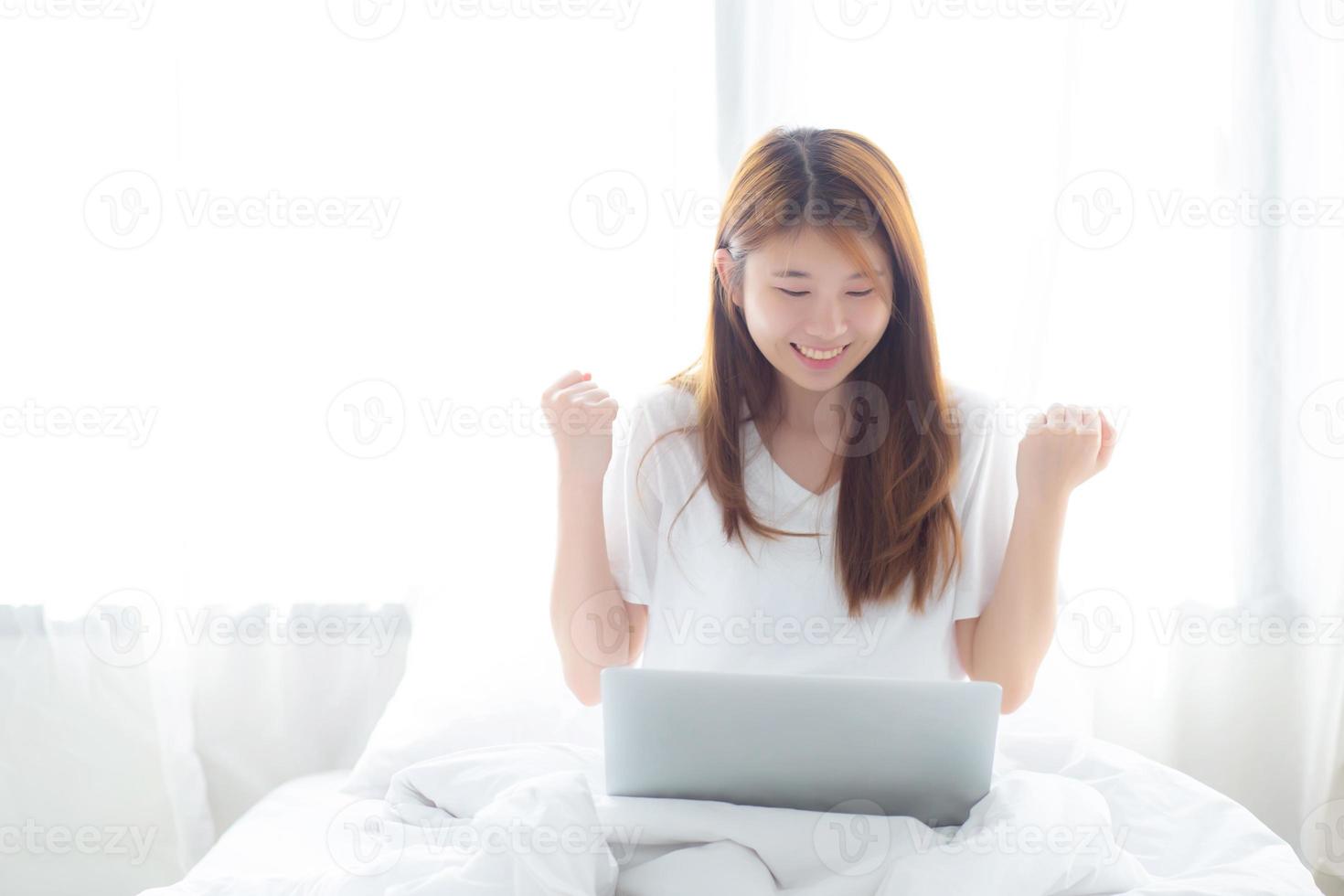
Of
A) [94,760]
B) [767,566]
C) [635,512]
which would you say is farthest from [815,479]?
[94,760]

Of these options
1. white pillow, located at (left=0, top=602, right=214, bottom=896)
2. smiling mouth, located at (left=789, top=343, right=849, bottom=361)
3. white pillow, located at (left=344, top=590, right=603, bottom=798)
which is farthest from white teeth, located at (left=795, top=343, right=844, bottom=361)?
white pillow, located at (left=0, top=602, right=214, bottom=896)

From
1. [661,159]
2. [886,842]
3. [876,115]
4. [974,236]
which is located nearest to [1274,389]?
[974,236]

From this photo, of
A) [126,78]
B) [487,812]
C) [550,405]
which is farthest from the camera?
[126,78]

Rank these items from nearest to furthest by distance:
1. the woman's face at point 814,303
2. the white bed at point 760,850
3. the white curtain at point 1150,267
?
the white bed at point 760,850 → the woman's face at point 814,303 → the white curtain at point 1150,267

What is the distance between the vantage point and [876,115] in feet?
6.38

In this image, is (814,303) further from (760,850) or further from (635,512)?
(760,850)

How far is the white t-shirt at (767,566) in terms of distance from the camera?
136cm

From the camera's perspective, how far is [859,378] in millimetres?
1422

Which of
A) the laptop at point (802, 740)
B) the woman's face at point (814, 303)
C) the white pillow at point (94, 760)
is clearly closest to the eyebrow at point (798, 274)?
the woman's face at point (814, 303)

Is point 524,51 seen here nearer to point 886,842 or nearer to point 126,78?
point 126,78

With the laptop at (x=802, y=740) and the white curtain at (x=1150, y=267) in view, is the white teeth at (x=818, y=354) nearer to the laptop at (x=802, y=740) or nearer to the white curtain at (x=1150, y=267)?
the laptop at (x=802, y=740)

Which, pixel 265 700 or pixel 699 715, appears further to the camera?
pixel 265 700

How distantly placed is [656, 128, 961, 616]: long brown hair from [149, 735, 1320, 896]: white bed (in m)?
0.32

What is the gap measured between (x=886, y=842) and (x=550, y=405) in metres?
0.61
